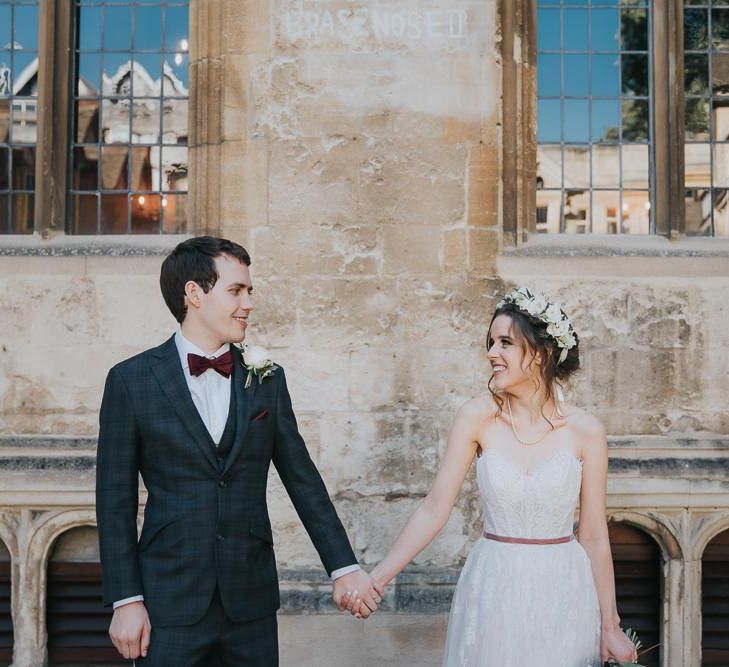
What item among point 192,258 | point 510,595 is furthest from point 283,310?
point 510,595

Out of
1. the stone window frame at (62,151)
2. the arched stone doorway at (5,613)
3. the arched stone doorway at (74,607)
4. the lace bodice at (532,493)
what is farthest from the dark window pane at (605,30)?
the arched stone doorway at (5,613)

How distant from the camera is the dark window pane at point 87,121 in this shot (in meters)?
5.85

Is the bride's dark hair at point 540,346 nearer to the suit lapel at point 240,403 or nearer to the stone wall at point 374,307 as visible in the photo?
the suit lapel at point 240,403

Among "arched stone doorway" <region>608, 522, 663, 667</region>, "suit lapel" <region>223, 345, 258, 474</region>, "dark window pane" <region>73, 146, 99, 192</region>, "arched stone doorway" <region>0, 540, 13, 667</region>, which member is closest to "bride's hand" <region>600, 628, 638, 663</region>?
"suit lapel" <region>223, 345, 258, 474</region>

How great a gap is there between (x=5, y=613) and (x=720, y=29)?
17.0ft

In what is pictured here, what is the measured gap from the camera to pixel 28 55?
5.85 meters

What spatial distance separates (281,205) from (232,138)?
460mm

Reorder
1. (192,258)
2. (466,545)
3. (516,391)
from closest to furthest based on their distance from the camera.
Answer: (192,258) < (516,391) < (466,545)

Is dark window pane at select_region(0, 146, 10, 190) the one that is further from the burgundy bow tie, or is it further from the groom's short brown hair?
the burgundy bow tie

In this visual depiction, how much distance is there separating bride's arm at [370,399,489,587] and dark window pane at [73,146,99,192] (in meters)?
3.14

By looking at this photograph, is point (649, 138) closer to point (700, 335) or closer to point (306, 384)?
point (700, 335)

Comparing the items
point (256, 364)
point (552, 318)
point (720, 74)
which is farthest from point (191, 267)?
point (720, 74)

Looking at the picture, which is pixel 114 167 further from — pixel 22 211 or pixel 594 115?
pixel 594 115

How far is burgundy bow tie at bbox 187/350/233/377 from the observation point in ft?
10.9
